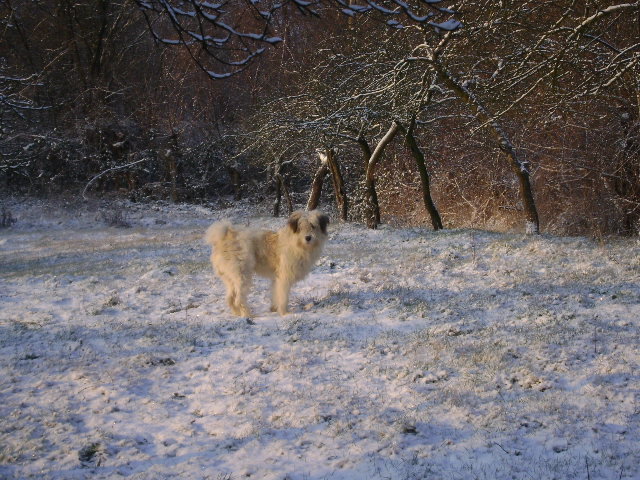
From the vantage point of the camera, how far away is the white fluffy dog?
7648 millimetres

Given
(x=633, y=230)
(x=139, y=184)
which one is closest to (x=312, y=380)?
(x=633, y=230)

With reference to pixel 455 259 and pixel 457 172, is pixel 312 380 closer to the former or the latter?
pixel 455 259

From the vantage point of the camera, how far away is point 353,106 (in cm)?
1509

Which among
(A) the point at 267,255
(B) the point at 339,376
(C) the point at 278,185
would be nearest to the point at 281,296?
(A) the point at 267,255

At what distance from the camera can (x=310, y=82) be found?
16953 millimetres

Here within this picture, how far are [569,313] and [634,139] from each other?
902cm

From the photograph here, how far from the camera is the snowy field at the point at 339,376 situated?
3988 millimetres

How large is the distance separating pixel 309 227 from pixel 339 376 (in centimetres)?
288

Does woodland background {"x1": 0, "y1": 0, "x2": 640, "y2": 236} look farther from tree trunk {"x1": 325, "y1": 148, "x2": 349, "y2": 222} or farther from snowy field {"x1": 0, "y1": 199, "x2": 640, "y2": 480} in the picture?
snowy field {"x1": 0, "y1": 199, "x2": 640, "y2": 480}

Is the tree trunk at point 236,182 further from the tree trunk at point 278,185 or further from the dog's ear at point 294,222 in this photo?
the dog's ear at point 294,222

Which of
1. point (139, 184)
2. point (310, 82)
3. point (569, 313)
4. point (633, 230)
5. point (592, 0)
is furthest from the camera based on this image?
point (139, 184)

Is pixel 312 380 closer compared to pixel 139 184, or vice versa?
pixel 312 380

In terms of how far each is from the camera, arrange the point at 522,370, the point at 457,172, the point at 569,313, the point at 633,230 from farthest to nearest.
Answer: the point at 457,172 → the point at 633,230 → the point at 569,313 → the point at 522,370

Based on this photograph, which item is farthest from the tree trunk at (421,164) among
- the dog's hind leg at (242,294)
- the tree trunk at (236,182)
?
the tree trunk at (236,182)
